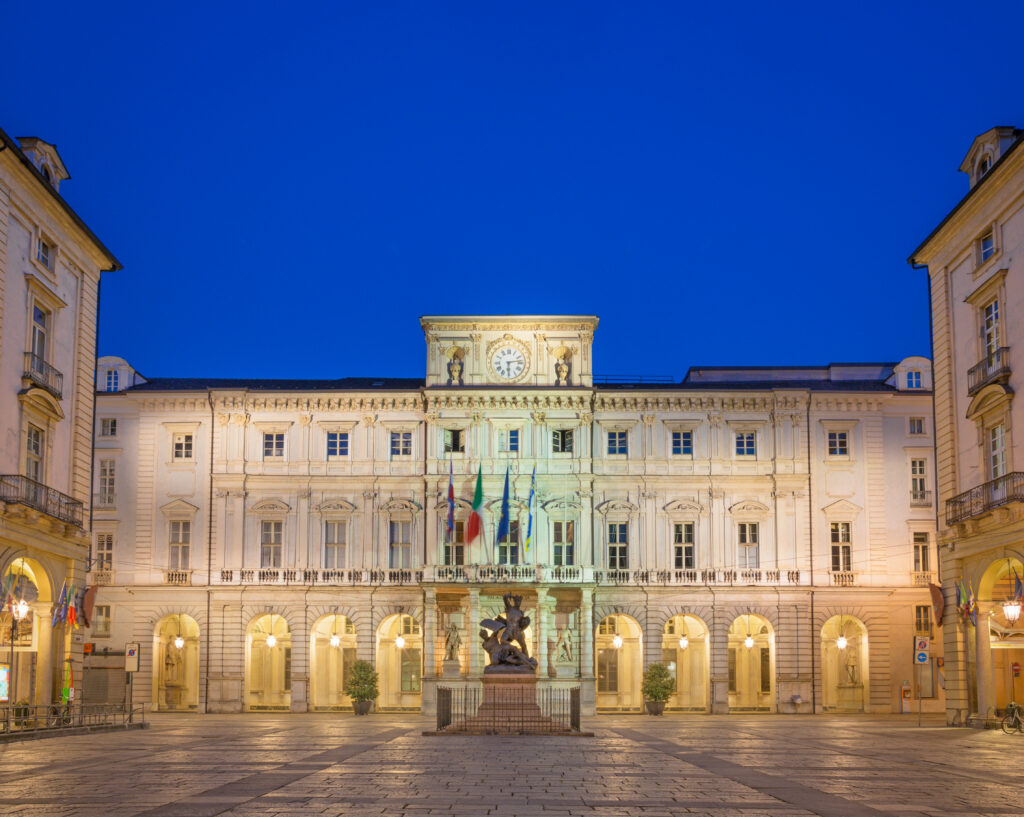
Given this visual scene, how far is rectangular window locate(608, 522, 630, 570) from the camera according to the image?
208ft

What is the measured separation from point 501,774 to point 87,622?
77.2ft

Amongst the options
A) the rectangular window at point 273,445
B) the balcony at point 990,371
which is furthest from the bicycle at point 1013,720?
the rectangular window at point 273,445

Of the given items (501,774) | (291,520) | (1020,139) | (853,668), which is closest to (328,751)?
(501,774)

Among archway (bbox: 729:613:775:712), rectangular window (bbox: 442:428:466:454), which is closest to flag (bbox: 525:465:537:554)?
rectangular window (bbox: 442:428:466:454)

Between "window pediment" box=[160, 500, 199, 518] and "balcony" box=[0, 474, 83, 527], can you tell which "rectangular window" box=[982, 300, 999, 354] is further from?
"window pediment" box=[160, 500, 199, 518]

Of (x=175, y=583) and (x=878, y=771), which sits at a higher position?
(x=175, y=583)

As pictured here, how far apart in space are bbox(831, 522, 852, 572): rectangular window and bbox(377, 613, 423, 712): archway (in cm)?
2013

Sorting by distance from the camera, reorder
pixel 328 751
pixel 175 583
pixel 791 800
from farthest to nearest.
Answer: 1. pixel 175 583
2. pixel 328 751
3. pixel 791 800

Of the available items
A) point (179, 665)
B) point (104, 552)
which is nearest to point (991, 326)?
point (104, 552)

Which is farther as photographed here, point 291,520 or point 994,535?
point 291,520

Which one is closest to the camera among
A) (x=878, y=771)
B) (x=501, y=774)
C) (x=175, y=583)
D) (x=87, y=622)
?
(x=501, y=774)

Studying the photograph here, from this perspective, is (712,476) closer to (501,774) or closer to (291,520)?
(291,520)

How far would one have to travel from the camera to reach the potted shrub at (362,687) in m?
59.7

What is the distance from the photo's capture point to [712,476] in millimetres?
63250
